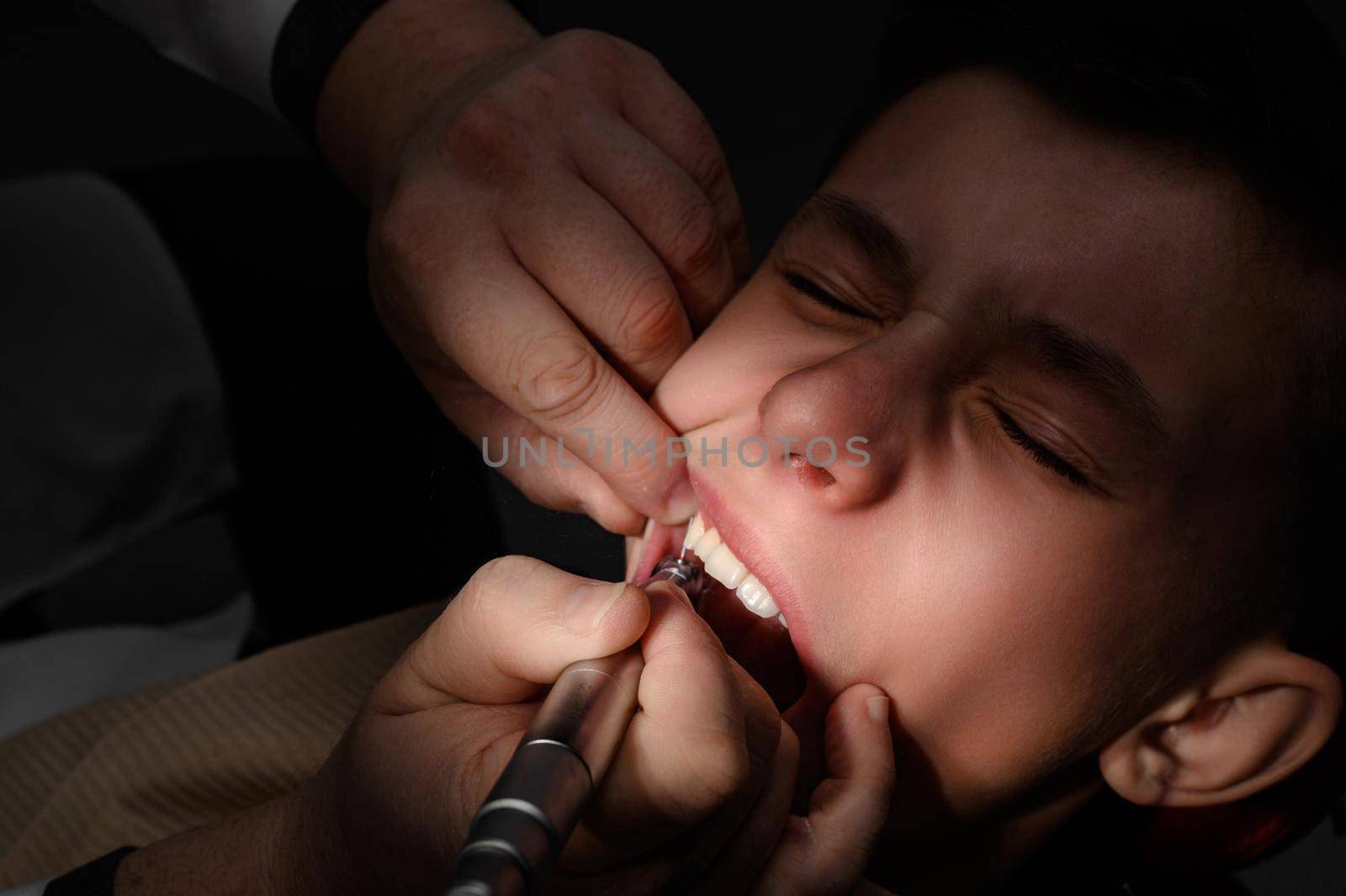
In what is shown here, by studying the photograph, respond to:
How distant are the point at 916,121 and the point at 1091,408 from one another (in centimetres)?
24

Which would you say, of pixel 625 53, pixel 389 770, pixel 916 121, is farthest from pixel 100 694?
pixel 916 121

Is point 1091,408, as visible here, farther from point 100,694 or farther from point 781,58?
point 100,694

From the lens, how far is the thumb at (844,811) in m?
0.54

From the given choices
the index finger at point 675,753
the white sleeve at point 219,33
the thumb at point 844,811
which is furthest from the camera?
the white sleeve at point 219,33

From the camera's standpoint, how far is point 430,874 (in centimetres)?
50

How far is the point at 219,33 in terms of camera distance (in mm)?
1010

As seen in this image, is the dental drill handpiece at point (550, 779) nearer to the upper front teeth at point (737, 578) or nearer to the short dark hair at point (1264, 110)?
the upper front teeth at point (737, 578)

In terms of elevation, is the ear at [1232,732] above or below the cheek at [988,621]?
below

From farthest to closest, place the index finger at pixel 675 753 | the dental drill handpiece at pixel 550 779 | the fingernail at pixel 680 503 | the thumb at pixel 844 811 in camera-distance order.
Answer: the fingernail at pixel 680 503, the thumb at pixel 844 811, the index finger at pixel 675 753, the dental drill handpiece at pixel 550 779

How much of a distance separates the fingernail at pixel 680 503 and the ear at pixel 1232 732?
352mm

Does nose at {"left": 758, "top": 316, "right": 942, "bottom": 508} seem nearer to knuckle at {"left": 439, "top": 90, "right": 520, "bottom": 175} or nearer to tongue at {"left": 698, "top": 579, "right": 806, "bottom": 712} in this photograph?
tongue at {"left": 698, "top": 579, "right": 806, "bottom": 712}

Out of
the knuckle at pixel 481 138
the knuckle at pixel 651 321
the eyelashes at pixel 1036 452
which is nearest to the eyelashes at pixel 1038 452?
the eyelashes at pixel 1036 452

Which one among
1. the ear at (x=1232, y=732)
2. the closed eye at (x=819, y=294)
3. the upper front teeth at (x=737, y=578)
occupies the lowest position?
the ear at (x=1232, y=732)

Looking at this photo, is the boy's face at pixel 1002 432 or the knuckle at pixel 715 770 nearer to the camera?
the knuckle at pixel 715 770
